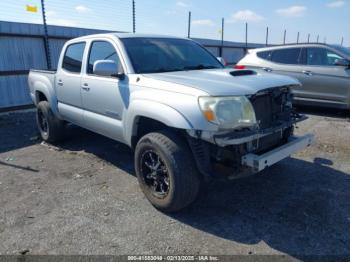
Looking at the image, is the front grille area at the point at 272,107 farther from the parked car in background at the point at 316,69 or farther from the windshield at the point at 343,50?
the windshield at the point at 343,50

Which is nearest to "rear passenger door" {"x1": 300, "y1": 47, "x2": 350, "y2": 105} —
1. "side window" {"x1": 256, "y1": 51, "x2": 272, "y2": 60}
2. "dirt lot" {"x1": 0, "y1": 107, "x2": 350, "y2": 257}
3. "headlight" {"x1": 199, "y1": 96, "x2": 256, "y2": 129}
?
"side window" {"x1": 256, "y1": 51, "x2": 272, "y2": 60}

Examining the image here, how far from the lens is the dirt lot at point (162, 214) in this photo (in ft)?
9.34

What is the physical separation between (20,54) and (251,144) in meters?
8.16

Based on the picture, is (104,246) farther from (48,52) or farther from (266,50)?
(48,52)

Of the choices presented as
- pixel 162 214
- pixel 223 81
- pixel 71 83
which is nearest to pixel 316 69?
pixel 223 81

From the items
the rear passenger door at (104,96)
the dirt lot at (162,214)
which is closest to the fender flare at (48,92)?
the dirt lot at (162,214)

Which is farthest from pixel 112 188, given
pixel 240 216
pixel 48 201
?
pixel 240 216

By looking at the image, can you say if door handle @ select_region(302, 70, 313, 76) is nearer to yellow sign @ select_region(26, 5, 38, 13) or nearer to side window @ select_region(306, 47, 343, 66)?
side window @ select_region(306, 47, 343, 66)

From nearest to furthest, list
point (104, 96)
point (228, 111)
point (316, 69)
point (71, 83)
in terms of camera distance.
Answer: point (228, 111) → point (104, 96) → point (71, 83) → point (316, 69)

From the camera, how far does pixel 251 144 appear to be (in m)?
3.09

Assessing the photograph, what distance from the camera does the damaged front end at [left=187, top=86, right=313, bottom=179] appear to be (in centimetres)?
291

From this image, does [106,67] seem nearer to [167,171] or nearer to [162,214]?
[167,171]

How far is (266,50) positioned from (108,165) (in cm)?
603

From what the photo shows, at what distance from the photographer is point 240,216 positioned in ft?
10.8
